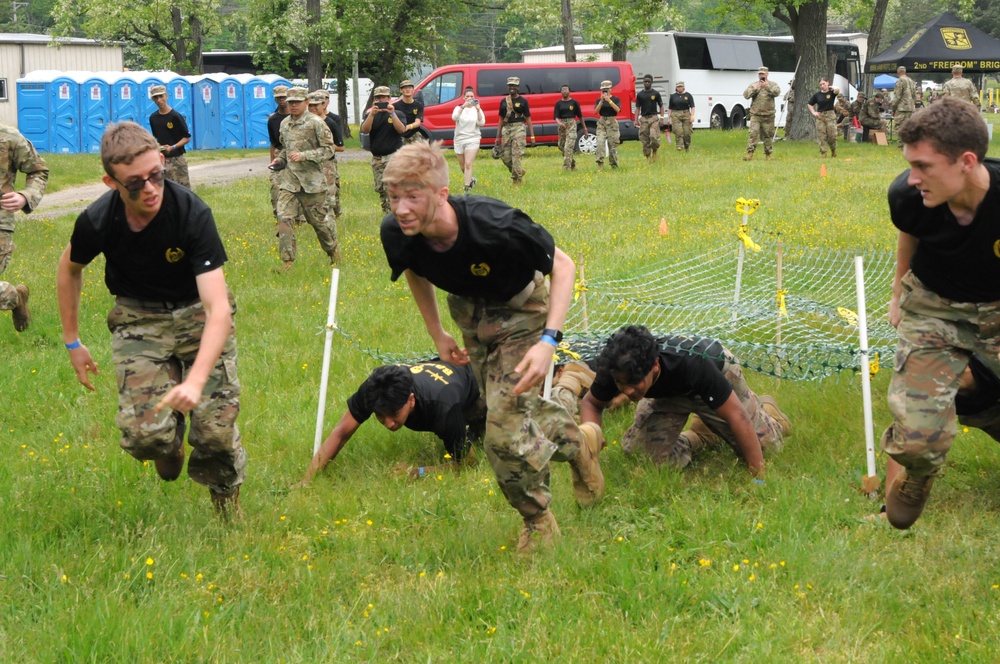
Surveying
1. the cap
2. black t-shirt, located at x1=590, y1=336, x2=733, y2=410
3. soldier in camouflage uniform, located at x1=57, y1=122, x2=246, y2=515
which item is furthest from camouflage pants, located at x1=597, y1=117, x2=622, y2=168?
soldier in camouflage uniform, located at x1=57, y1=122, x2=246, y2=515

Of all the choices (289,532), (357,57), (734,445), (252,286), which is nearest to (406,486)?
(289,532)

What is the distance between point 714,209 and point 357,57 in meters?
27.6

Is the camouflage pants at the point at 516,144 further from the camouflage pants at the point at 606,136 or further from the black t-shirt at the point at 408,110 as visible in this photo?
the black t-shirt at the point at 408,110

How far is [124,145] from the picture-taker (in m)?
4.56

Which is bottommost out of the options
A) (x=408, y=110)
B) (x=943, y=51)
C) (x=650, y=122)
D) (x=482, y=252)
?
(x=482, y=252)

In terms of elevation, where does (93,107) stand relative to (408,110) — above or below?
above

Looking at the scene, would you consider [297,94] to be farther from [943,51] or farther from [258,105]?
[258,105]

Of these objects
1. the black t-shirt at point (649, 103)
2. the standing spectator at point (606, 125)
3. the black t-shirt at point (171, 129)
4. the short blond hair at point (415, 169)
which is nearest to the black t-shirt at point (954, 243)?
the short blond hair at point (415, 169)

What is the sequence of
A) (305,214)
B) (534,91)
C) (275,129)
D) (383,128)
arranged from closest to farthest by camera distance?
(305,214) < (275,129) < (383,128) < (534,91)

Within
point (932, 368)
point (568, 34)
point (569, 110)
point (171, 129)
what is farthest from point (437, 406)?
point (568, 34)

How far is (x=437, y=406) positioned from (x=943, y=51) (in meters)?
29.1

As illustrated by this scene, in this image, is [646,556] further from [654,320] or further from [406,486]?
[654,320]

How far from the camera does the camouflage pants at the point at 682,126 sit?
30062mm

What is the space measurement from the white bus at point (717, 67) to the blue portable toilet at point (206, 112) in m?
15.3
